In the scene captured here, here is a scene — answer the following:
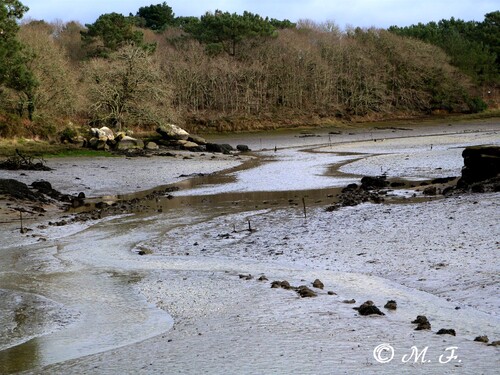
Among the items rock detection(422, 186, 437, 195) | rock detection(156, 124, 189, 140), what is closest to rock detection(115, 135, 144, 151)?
rock detection(156, 124, 189, 140)

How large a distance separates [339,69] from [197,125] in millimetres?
24808

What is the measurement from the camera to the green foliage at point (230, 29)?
9850 cm

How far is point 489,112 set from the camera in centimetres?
10088

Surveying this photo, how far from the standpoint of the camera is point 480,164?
22.0 metres

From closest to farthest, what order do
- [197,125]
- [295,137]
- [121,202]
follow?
1. [121,202]
2. [295,137]
3. [197,125]

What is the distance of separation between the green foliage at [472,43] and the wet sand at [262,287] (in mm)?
91664

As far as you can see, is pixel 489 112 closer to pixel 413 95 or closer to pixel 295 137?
pixel 413 95

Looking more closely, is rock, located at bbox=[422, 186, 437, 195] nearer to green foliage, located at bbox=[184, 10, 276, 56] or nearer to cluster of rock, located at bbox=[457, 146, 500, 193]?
cluster of rock, located at bbox=[457, 146, 500, 193]

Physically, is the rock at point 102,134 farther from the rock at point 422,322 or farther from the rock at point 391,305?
the rock at point 422,322

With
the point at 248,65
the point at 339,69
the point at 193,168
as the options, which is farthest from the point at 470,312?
the point at 339,69

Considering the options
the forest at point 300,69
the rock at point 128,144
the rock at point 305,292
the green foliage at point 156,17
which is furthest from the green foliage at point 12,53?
the green foliage at point 156,17

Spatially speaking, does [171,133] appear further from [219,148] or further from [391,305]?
[391,305]

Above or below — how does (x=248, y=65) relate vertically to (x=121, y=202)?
A: above

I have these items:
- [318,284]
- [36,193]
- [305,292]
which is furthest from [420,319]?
[36,193]
